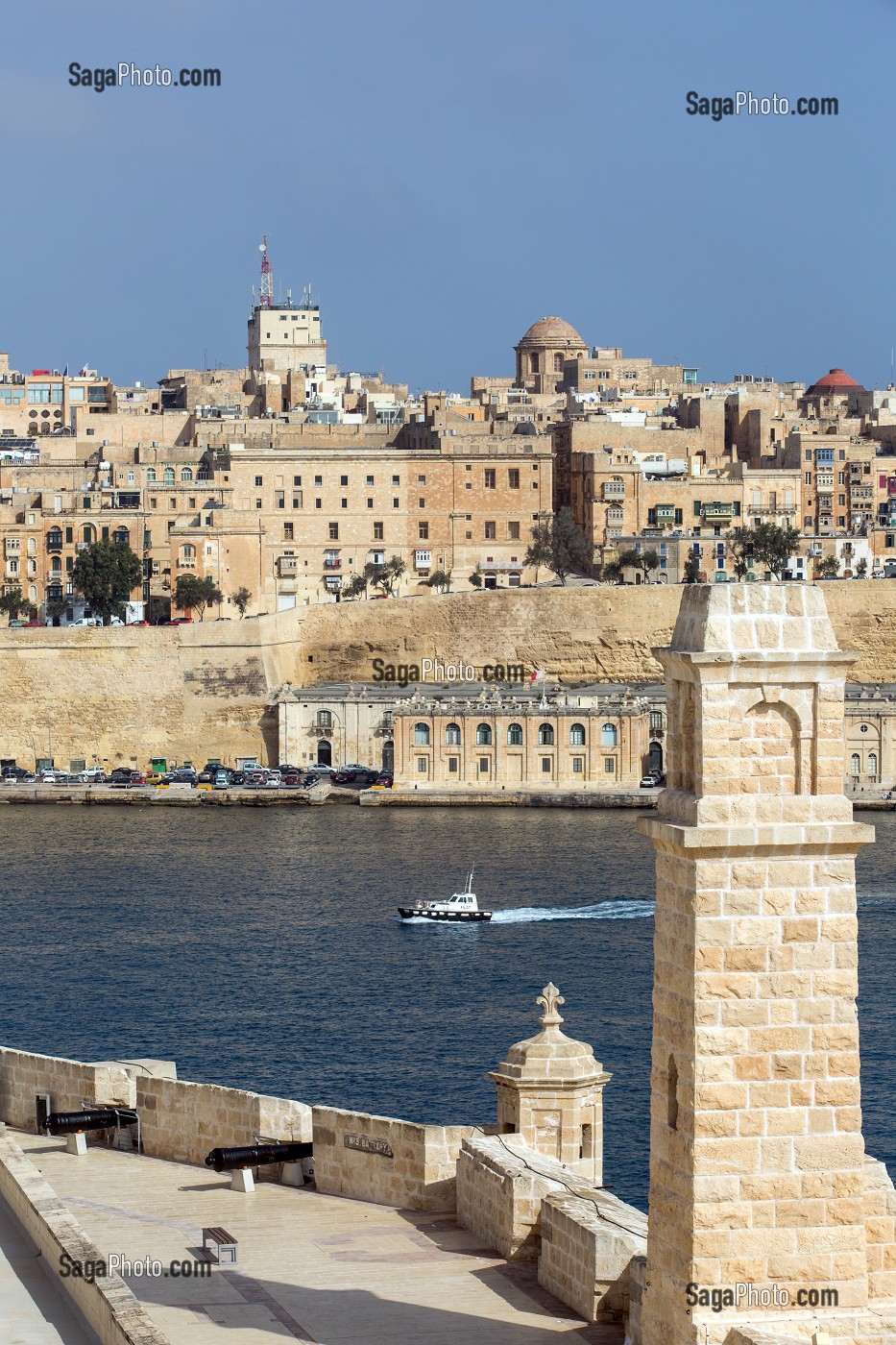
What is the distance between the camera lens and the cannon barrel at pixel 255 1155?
9305 millimetres

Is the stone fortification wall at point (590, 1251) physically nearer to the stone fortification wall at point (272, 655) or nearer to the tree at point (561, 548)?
the stone fortification wall at point (272, 655)

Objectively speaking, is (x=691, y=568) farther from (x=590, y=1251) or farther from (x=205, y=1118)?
(x=590, y=1251)

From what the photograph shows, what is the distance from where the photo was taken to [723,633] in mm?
6551

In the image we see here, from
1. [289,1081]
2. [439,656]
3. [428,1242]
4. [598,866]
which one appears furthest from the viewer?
[439,656]

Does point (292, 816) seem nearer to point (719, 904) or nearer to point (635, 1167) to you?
point (635, 1167)

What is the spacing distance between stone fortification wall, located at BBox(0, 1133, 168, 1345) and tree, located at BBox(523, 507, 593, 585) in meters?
40.6

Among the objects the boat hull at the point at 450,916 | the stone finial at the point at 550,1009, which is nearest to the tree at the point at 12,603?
the boat hull at the point at 450,916

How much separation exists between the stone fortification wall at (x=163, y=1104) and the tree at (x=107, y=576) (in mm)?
35541

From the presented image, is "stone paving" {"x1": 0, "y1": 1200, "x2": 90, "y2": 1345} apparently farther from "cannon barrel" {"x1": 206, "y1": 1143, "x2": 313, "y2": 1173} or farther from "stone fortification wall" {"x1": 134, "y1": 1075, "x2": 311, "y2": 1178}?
"stone fortification wall" {"x1": 134, "y1": 1075, "x2": 311, "y2": 1178}

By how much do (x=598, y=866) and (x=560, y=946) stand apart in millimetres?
6052

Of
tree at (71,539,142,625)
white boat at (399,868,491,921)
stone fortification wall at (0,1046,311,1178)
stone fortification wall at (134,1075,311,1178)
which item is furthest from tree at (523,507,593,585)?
stone fortification wall at (134,1075,311,1178)

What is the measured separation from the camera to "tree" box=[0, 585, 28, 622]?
47.4 metres

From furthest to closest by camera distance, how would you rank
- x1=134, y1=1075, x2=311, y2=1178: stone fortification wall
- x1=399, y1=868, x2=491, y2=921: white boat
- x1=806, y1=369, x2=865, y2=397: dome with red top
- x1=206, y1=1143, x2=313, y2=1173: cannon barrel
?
x1=806, y1=369, x2=865, y2=397: dome with red top
x1=399, y1=868, x2=491, y2=921: white boat
x1=134, y1=1075, x2=311, y2=1178: stone fortification wall
x1=206, y1=1143, x2=313, y2=1173: cannon barrel

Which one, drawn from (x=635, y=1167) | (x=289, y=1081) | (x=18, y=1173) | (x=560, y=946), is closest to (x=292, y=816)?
(x=560, y=946)
